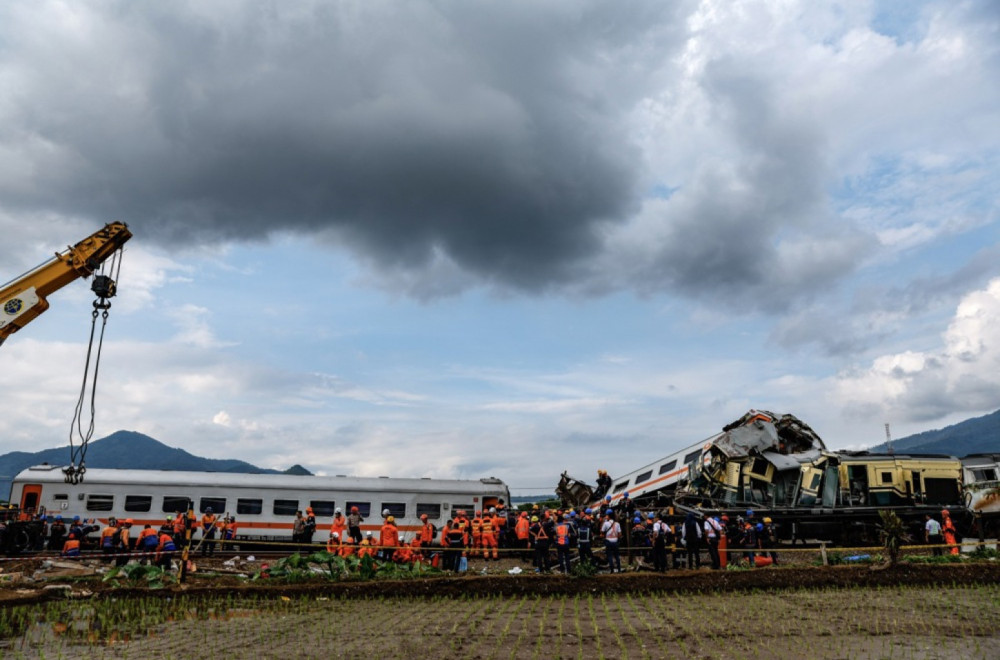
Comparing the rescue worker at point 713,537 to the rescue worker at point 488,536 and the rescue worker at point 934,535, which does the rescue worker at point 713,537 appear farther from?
the rescue worker at point 934,535

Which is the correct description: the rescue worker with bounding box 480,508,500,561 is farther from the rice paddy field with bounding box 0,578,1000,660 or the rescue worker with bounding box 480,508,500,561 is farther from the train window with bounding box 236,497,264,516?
the train window with bounding box 236,497,264,516

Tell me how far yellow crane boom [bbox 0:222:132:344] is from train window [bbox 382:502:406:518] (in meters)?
11.7

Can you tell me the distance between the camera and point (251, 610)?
46.9 feet

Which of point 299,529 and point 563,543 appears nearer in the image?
point 563,543

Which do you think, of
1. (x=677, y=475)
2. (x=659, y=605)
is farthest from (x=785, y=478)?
(x=659, y=605)

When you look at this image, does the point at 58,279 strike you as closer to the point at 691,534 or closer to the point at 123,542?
the point at 123,542

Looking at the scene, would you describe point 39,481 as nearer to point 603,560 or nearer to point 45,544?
point 45,544

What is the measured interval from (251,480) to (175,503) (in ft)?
8.42

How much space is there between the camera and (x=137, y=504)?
25.2 meters

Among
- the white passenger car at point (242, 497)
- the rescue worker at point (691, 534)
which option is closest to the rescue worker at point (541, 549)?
the rescue worker at point (691, 534)

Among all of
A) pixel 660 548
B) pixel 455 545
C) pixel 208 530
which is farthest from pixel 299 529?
pixel 660 548

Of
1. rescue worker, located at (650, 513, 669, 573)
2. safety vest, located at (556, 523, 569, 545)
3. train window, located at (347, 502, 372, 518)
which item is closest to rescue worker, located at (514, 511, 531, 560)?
safety vest, located at (556, 523, 569, 545)

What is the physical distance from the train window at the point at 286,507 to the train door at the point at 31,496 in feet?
26.0

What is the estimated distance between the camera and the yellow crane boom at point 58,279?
18719 mm
